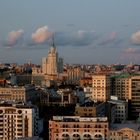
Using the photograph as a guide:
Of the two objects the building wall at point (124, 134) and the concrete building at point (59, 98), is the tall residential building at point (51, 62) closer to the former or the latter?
the concrete building at point (59, 98)

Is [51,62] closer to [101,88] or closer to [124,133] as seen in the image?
[101,88]

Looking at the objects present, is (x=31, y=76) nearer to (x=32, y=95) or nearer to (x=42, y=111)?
(x=32, y=95)

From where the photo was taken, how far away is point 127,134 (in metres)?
24.1

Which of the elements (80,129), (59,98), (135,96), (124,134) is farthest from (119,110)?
(80,129)

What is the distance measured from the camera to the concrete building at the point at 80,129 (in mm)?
23469

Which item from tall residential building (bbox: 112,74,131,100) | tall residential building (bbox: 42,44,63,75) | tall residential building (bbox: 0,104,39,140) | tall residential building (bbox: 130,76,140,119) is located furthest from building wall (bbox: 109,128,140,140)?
tall residential building (bbox: 42,44,63,75)

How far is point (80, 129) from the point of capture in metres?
23.5

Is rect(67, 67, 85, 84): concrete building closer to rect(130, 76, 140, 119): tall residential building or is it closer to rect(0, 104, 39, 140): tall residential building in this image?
rect(130, 76, 140, 119): tall residential building

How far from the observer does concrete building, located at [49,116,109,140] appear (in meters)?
23.5

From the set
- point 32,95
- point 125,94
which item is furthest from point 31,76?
point 125,94

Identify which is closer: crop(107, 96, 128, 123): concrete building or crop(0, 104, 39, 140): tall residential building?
crop(0, 104, 39, 140): tall residential building

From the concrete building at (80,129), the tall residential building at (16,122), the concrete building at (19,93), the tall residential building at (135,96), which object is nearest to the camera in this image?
the concrete building at (80,129)

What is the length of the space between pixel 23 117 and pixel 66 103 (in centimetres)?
1707

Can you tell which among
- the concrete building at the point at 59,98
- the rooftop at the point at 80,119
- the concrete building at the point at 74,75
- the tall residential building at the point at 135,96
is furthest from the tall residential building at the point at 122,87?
the concrete building at the point at 74,75
